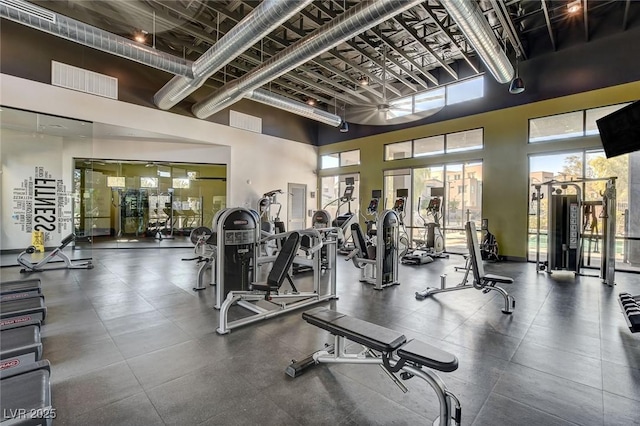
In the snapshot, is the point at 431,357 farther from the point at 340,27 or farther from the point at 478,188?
the point at 478,188

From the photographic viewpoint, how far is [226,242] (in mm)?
4027

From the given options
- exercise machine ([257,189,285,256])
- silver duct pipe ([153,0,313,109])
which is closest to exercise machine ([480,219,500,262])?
exercise machine ([257,189,285,256])

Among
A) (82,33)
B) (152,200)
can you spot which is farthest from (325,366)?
(152,200)

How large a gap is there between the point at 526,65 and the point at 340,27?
5.89 metres

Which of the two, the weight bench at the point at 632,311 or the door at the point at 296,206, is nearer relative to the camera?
the weight bench at the point at 632,311

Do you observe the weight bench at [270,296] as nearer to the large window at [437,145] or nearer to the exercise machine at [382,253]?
the exercise machine at [382,253]

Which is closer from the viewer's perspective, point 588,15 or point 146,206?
point 588,15

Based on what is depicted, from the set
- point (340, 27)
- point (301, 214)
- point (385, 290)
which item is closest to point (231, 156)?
point (301, 214)

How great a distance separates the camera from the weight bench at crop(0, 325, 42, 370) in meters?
2.25

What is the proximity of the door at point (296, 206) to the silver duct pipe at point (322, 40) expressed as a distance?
475 cm

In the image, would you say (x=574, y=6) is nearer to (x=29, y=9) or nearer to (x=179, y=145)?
(x=29, y=9)

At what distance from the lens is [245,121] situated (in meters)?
9.77

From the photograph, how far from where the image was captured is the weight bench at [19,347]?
2.25 metres

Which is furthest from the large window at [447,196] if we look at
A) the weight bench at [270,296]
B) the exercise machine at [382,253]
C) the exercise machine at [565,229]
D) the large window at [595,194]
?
the weight bench at [270,296]
